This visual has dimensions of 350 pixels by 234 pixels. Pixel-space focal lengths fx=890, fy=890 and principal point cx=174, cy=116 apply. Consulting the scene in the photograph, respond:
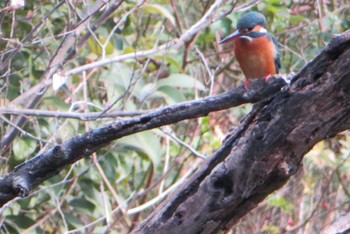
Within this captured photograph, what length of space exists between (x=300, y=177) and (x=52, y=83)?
2433mm

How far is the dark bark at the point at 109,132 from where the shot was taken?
1.80 meters

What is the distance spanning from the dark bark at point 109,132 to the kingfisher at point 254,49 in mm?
1836

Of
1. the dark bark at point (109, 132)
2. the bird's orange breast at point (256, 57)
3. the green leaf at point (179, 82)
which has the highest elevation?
the dark bark at point (109, 132)

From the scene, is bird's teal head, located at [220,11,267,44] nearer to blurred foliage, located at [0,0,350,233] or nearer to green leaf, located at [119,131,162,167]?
blurred foliage, located at [0,0,350,233]

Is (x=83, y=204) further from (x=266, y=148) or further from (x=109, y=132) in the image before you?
(x=266, y=148)

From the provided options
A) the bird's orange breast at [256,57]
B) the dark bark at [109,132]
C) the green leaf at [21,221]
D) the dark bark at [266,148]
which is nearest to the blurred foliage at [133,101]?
the green leaf at [21,221]

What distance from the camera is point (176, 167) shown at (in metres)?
5.03

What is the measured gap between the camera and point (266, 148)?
1727mm

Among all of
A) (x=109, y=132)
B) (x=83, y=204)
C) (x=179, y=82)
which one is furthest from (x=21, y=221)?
(x=109, y=132)

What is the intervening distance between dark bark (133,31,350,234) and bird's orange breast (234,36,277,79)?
1868 mm

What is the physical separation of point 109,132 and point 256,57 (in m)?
1.95

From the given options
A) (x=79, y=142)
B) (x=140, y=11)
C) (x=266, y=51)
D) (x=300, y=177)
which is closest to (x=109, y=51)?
(x=140, y=11)

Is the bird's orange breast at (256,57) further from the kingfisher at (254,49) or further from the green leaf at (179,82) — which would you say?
the green leaf at (179,82)

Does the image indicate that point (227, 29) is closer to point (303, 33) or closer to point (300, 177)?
point (303, 33)
